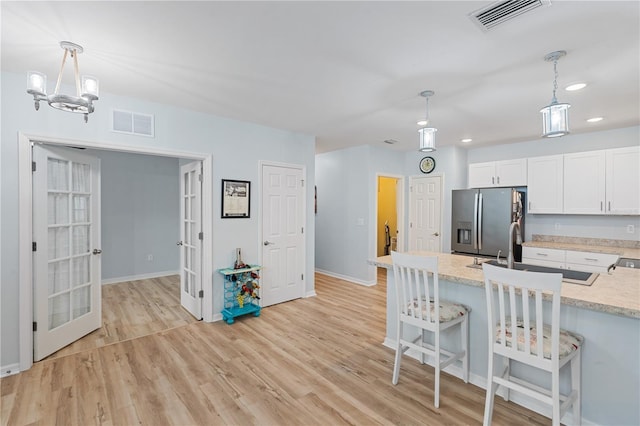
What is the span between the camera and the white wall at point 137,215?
17.8 feet

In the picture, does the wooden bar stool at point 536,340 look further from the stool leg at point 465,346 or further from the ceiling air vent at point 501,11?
the ceiling air vent at point 501,11

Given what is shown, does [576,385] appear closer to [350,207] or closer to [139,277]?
[350,207]

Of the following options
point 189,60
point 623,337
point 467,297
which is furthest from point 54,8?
point 623,337

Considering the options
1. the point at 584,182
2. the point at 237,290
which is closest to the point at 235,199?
the point at 237,290

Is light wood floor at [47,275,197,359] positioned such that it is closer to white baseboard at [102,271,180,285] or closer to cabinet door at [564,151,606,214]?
white baseboard at [102,271,180,285]

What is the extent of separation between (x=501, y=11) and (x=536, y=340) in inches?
76.5

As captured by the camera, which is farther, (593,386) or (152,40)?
(152,40)

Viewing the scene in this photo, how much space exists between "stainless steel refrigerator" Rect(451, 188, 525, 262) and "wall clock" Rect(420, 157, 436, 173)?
3.58 feet

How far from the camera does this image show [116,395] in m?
2.26

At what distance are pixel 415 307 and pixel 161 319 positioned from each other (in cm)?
314

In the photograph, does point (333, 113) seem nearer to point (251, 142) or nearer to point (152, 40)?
point (251, 142)

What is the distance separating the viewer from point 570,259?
153 inches

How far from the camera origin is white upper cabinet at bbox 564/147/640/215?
12.1 feet

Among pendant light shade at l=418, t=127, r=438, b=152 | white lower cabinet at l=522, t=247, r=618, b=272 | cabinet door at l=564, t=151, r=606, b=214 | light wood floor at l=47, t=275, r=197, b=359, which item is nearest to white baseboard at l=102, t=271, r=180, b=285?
light wood floor at l=47, t=275, r=197, b=359
